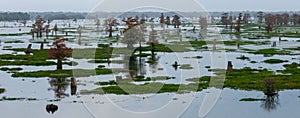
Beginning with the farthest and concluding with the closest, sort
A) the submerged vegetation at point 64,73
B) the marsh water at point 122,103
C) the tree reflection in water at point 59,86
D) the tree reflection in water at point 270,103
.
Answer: the submerged vegetation at point 64,73
the tree reflection in water at point 59,86
the tree reflection in water at point 270,103
the marsh water at point 122,103

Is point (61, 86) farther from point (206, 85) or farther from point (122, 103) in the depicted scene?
point (206, 85)

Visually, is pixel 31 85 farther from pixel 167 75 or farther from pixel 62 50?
pixel 167 75

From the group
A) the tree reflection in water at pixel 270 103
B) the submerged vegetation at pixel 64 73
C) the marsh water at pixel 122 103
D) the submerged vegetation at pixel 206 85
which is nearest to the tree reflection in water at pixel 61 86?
the marsh water at pixel 122 103

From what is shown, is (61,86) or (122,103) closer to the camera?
(122,103)

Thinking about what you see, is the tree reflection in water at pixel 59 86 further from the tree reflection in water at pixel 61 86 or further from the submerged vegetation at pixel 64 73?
the submerged vegetation at pixel 64 73

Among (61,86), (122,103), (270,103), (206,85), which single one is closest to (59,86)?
(61,86)

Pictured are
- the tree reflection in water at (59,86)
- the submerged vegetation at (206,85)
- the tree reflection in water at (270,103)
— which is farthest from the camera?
the submerged vegetation at (206,85)

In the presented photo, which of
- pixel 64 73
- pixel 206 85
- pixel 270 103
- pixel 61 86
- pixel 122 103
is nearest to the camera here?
pixel 122 103

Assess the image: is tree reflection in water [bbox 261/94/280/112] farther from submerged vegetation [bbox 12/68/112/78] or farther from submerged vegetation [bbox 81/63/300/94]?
submerged vegetation [bbox 12/68/112/78]

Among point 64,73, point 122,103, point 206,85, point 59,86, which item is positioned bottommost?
point 122,103

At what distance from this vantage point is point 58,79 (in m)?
41.3

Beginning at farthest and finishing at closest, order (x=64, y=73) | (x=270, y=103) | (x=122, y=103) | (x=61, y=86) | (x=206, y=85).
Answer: (x=64, y=73), (x=206, y=85), (x=61, y=86), (x=270, y=103), (x=122, y=103)

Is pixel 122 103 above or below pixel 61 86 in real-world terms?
below

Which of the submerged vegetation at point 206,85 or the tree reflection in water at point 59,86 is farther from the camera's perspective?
the submerged vegetation at point 206,85
